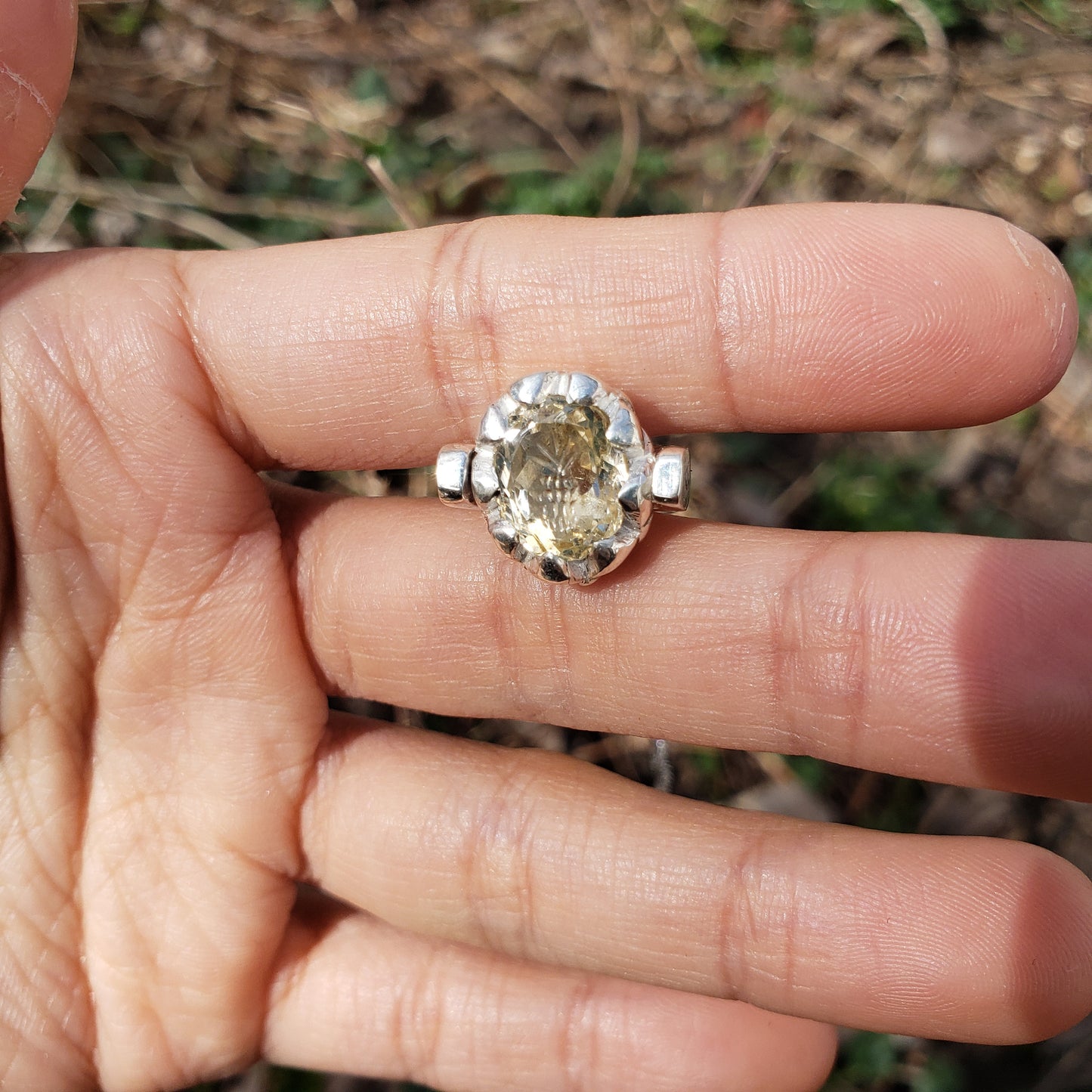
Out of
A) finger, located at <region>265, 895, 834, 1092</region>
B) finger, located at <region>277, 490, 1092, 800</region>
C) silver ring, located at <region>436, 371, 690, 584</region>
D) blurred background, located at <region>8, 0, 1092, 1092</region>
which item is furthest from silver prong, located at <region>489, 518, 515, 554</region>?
blurred background, located at <region>8, 0, 1092, 1092</region>

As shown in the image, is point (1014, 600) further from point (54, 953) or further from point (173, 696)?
point (54, 953)

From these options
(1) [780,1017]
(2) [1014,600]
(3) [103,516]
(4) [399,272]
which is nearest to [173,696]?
(3) [103,516]

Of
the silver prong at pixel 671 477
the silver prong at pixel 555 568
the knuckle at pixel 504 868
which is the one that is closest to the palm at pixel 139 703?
the knuckle at pixel 504 868

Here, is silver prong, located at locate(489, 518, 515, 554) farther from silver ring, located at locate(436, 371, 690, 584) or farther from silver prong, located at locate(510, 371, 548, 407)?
silver prong, located at locate(510, 371, 548, 407)

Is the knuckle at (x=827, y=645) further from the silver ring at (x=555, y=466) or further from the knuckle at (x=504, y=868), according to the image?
the knuckle at (x=504, y=868)

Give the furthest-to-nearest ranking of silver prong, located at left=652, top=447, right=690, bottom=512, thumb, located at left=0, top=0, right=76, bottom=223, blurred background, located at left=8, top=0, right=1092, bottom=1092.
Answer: blurred background, located at left=8, top=0, right=1092, bottom=1092, silver prong, located at left=652, top=447, right=690, bottom=512, thumb, located at left=0, top=0, right=76, bottom=223

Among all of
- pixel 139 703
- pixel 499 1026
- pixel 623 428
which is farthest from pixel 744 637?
pixel 139 703

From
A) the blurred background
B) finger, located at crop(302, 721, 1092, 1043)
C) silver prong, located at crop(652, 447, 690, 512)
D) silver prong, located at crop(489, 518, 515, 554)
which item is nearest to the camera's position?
finger, located at crop(302, 721, 1092, 1043)
